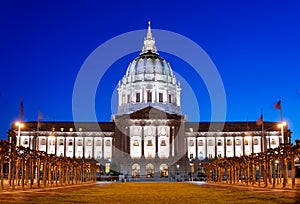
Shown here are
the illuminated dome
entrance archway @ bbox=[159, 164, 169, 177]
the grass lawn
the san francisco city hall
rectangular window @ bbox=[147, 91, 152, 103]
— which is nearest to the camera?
the grass lawn

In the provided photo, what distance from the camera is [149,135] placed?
143125 mm

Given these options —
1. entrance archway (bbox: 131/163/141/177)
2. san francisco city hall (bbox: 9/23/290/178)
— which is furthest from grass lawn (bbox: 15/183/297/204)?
entrance archway (bbox: 131/163/141/177)

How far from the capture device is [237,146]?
497ft

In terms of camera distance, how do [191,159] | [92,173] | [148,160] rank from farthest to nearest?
1. [191,159]
2. [148,160]
3. [92,173]

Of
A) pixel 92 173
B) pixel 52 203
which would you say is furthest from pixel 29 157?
pixel 92 173

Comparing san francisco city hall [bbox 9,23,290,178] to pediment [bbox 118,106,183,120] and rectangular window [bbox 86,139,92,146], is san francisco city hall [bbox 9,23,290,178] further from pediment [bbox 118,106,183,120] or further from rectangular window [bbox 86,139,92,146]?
rectangular window [bbox 86,139,92,146]

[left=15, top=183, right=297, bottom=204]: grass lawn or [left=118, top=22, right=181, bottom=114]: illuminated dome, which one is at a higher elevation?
[left=118, top=22, right=181, bottom=114]: illuminated dome

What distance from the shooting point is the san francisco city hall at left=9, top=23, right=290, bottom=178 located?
445ft

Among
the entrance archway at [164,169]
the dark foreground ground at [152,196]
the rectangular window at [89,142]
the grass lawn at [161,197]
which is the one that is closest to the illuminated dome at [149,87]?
the rectangular window at [89,142]

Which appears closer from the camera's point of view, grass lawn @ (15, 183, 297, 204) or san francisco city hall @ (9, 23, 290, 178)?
grass lawn @ (15, 183, 297, 204)

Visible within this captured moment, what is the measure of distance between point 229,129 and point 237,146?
613 cm

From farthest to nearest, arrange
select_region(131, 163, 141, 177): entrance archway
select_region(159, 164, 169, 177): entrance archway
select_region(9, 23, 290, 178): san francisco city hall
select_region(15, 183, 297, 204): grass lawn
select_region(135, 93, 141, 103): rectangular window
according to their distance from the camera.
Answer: select_region(135, 93, 141, 103): rectangular window → select_region(9, 23, 290, 178): san francisco city hall → select_region(131, 163, 141, 177): entrance archway → select_region(159, 164, 169, 177): entrance archway → select_region(15, 183, 297, 204): grass lawn

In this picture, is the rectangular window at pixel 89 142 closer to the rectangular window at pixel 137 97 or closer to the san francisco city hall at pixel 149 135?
the san francisco city hall at pixel 149 135

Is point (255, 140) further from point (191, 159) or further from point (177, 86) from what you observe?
point (177, 86)
